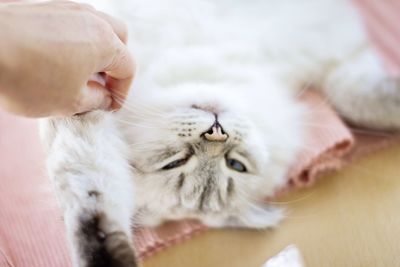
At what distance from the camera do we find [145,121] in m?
1.04

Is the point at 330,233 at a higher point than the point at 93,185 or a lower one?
lower

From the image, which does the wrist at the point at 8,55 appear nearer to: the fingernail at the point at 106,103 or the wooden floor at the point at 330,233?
the fingernail at the point at 106,103

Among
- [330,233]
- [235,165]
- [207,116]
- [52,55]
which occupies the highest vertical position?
[52,55]

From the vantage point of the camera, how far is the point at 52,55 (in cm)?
70

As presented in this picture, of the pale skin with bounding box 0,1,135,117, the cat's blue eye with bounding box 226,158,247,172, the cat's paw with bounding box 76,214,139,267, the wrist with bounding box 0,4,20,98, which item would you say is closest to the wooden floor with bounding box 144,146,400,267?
the cat's blue eye with bounding box 226,158,247,172

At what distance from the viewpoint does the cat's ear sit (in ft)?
3.69

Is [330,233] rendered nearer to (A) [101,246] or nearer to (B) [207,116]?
(B) [207,116]

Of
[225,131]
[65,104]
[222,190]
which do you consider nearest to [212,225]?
[222,190]

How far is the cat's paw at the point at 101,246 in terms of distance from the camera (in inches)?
28.7

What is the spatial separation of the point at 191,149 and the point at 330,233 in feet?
1.16

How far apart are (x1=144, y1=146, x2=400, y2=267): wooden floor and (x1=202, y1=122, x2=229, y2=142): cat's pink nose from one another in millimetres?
234

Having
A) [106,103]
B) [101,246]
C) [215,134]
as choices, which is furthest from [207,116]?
[101,246]

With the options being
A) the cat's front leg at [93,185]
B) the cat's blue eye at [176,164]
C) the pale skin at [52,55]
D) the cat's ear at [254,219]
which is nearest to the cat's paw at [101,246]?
the cat's front leg at [93,185]

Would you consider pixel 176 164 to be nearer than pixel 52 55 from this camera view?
No
